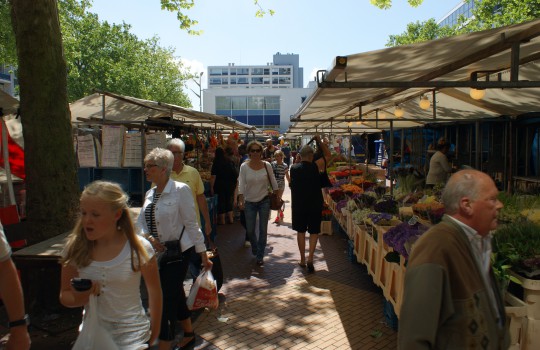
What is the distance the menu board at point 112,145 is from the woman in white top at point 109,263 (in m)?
A: 4.56

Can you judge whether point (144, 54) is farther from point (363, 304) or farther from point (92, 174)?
point (363, 304)

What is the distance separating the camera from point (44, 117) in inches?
179

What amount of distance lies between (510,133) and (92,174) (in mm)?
9841

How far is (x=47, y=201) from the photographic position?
182 inches

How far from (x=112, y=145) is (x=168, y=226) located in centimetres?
366

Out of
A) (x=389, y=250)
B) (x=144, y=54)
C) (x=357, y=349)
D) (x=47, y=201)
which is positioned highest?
(x=144, y=54)

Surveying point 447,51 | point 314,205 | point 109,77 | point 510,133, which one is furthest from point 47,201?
point 109,77

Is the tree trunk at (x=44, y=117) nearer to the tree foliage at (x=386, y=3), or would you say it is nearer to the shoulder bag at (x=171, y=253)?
the shoulder bag at (x=171, y=253)

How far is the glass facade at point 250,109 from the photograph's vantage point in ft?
212

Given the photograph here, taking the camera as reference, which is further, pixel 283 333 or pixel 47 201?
pixel 47 201

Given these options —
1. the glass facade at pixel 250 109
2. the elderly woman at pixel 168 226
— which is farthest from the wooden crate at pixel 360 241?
the glass facade at pixel 250 109

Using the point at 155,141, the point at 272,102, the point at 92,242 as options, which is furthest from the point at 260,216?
the point at 272,102

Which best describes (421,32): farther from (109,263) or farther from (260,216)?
(109,263)

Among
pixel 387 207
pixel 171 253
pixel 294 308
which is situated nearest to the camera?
pixel 171 253
